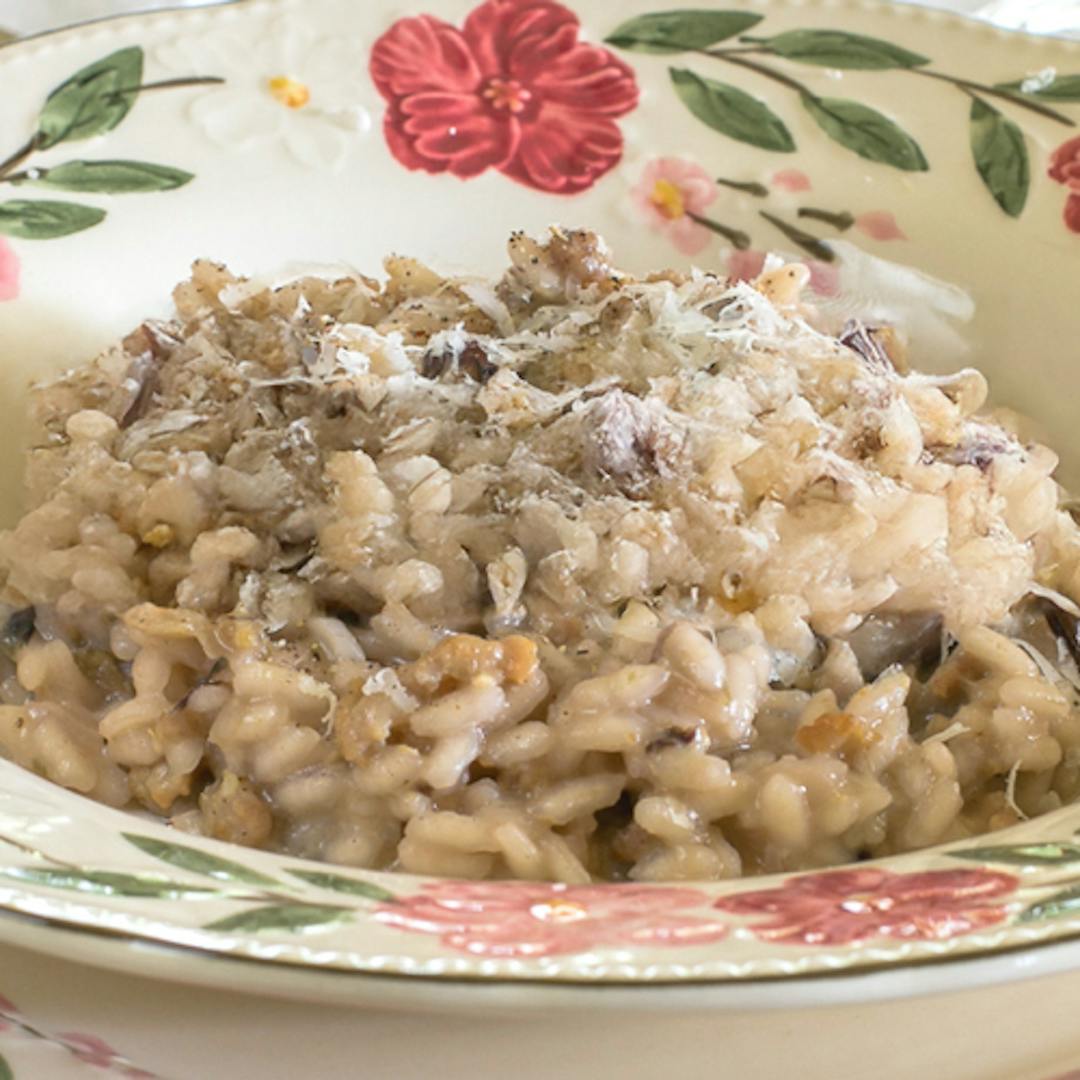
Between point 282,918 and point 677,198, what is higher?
point 677,198

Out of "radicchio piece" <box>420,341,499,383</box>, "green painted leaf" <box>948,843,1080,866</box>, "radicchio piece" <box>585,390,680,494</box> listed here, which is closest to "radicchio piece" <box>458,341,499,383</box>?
"radicchio piece" <box>420,341,499,383</box>

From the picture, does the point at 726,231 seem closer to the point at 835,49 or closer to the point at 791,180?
the point at 791,180

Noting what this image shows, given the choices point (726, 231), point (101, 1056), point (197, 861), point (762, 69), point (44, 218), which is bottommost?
point (101, 1056)

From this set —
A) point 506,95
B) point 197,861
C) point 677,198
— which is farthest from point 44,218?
point 197,861

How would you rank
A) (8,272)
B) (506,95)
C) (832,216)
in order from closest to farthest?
(8,272) < (832,216) < (506,95)

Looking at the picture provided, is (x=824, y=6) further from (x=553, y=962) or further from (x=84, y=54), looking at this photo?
(x=553, y=962)

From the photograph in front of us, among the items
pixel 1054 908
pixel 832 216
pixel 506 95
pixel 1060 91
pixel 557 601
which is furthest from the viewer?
pixel 506 95

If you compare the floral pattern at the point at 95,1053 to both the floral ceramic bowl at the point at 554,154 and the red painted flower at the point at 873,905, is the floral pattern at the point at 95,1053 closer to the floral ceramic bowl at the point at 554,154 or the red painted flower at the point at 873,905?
the red painted flower at the point at 873,905

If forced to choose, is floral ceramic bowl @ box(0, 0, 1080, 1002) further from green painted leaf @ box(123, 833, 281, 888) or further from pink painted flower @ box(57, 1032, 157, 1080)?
pink painted flower @ box(57, 1032, 157, 1080)
